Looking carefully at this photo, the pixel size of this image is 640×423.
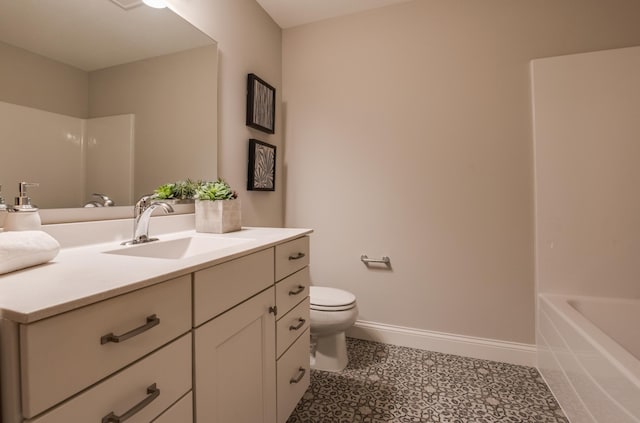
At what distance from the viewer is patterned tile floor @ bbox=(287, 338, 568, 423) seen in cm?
147

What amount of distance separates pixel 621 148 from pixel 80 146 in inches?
102

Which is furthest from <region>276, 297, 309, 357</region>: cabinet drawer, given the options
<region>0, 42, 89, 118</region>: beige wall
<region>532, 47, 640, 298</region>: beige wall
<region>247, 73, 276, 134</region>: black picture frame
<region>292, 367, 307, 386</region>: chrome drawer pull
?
<region>532, 47, 640, 298</region>: beige wall

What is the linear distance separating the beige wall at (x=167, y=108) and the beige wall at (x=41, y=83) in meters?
0.04

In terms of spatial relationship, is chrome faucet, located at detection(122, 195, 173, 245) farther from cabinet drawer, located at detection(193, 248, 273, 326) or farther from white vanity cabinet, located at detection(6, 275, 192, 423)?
white vanity cabinet, located at detection(6, 275, 192, 423)

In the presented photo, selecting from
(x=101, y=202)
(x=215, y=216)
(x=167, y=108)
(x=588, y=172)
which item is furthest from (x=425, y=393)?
(x=167, y=108)

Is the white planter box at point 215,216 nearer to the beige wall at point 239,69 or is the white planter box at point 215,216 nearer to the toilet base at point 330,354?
the beige wall at point 239,69

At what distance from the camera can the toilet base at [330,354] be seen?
187 cm

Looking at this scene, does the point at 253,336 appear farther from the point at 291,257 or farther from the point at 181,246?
the point at 181,246

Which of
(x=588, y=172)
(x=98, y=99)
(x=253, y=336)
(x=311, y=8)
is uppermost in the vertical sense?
(x=311, y=8)

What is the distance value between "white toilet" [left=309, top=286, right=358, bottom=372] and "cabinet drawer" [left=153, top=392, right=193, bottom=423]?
3.45ft

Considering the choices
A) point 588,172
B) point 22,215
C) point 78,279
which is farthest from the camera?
point 588,172

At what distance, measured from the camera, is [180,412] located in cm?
76

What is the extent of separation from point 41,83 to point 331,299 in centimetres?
160

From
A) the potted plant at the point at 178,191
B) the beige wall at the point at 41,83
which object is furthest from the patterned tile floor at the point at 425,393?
the beige wall at the point at 41,83
